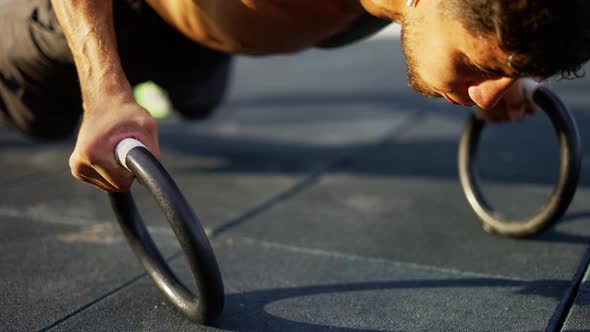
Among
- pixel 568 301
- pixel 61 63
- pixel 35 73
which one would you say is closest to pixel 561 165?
pixel 568 301

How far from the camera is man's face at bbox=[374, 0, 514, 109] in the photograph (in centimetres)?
112

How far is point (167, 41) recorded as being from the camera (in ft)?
6.63

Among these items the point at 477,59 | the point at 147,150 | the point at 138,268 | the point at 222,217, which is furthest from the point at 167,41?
the point at 477,59

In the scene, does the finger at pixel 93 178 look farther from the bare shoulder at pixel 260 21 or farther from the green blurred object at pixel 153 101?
the green blurred object at pixel 153 101

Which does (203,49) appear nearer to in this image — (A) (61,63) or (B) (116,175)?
(A) (61,63)

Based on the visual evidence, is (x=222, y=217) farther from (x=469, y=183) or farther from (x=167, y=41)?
(x=469, y=183)

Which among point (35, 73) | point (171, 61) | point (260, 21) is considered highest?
point (260, 21)

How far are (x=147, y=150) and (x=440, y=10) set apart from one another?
602 mm

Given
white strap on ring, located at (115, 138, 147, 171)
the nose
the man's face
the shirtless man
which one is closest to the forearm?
the shirtless man

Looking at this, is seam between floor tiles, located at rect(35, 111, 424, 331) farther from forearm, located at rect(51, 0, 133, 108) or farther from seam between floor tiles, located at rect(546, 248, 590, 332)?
seam between floor tiles, located at rect(546, 248, 590, 332)

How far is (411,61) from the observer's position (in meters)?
1.29

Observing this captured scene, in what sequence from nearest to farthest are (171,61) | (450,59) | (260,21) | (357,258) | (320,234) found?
(450,59) → (260,21) → (357,258) → (320,234) → (171,61)

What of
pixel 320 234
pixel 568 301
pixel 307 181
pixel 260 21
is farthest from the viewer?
pixel 307 181

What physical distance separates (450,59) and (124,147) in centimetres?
64
